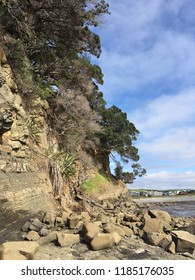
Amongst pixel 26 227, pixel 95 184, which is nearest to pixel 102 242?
pixel 26 227

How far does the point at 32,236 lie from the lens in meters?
6.57

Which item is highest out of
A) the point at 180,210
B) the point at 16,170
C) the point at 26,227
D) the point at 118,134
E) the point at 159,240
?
the point at 118,134

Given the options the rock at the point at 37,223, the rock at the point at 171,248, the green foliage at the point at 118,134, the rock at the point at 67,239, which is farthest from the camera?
the green foliage at the point at 118,134

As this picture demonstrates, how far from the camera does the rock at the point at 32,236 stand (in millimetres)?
6508

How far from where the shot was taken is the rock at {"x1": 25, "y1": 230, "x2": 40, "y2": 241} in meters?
6.51

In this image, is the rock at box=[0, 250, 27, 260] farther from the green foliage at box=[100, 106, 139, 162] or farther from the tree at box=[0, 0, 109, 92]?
the green foliage at box=[100, 106, 139, 162]

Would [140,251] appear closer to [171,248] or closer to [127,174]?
[171,248]

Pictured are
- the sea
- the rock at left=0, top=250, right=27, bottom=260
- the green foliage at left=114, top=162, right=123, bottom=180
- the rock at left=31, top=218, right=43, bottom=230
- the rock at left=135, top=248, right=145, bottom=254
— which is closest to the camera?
the rock at left=0, top=250, right=27, bottom=260

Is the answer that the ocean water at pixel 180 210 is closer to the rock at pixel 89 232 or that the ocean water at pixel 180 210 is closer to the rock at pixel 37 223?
the rock at pixel 37 223

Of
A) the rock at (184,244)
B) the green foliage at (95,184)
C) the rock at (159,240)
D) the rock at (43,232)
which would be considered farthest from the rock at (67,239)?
the green foliage at (95,184)

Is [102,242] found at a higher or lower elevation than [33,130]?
lower

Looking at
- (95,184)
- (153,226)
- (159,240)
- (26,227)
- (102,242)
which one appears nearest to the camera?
(102,242)

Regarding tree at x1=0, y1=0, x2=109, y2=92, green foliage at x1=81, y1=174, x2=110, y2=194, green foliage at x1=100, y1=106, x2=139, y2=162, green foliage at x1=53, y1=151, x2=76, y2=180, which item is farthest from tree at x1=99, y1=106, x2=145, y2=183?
green foliage at x1=53, y1=151, x2=76, y2=180

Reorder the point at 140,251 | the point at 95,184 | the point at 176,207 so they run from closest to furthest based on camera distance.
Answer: the point at 140,251 < the point at 95,184 < the point at 176,207
